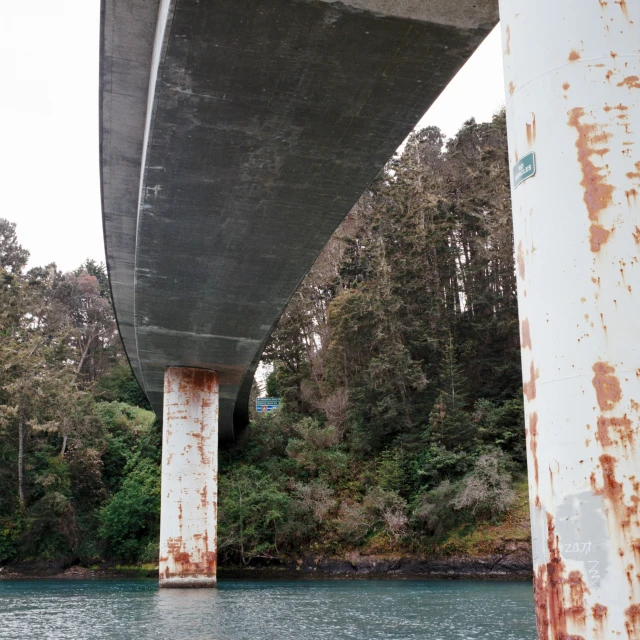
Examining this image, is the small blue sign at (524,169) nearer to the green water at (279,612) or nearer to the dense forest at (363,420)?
the green water at (279,612)

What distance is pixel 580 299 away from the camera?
3018mm

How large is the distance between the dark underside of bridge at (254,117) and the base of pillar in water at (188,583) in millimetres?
9215

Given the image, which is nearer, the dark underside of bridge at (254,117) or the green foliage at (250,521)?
the dark underside of bridge at (254,117)

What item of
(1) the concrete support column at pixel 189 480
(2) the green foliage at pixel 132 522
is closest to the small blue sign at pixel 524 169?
(1) the concrete support column at pixel 189 480

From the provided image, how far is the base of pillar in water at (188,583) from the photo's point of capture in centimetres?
2069

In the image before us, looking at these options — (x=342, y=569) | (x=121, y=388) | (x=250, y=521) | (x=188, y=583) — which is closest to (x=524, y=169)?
(x=188, y=583)

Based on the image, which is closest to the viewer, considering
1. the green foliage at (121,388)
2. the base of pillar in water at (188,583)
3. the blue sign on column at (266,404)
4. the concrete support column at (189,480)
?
the base of pillar in water at (188,583)

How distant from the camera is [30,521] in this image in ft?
101

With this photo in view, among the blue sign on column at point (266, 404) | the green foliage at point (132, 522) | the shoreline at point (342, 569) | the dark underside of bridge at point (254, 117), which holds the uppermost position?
the dark underside of bridge at point (254, 117)

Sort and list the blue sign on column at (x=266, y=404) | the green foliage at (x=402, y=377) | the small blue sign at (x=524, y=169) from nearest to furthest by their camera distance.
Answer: the small blue sign at (x=524, y=169) < the green foliage at (x=402, y=377) < the blue sign on column at (x=266, y=404)

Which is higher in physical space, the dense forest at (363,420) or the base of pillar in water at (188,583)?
the dense forest at (363,420)

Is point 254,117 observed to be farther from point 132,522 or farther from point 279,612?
point 132,522

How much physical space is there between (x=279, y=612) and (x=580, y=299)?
41.4 feet

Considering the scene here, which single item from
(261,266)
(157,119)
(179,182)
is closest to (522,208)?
(157,119)
